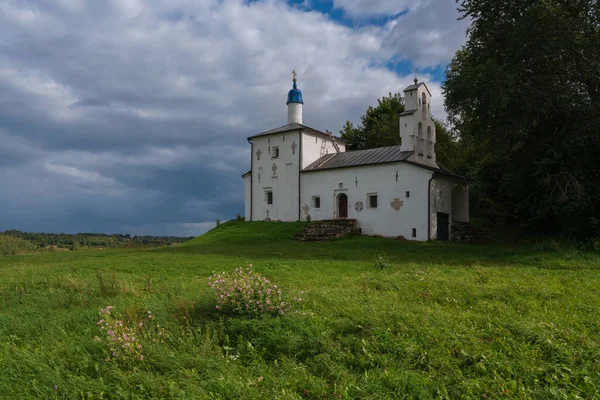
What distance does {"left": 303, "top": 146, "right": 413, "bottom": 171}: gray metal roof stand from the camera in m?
29.1

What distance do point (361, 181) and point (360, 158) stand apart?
2002 mm

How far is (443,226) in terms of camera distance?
2781cm

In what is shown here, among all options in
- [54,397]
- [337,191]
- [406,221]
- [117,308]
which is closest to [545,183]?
[406,221]

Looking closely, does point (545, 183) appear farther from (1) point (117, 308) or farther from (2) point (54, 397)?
(2) point (54, 397)

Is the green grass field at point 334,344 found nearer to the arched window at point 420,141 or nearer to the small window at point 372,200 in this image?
the small window at point 372,200

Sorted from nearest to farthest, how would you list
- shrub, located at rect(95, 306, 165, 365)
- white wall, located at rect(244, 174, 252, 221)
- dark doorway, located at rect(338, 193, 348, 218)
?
shrub, located at rect(95, 306, 165, 365) < dark doorway, located at rect(338, 193, 348, 218) < white wall, located at rect(244, 174, 252, 221)

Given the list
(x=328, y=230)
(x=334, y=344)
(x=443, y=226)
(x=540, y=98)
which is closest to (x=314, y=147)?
(x=328, y=230)

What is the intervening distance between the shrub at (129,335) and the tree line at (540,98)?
16889 millimetres

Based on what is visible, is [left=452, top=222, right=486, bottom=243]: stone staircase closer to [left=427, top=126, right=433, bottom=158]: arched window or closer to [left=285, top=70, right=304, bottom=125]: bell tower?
[left=427, top=126, right=433, bottom=158]: arched window

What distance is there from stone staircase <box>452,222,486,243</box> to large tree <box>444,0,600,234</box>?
479 centimetres

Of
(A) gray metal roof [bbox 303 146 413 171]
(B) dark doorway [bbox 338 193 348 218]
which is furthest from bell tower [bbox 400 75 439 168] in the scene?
(B) dark doorway [bbox 338 193 348 218]

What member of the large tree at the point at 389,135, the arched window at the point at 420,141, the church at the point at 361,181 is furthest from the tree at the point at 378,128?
the arched window at the point at 420,141

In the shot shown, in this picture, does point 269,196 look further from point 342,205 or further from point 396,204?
point 396,204

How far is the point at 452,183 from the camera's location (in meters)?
28.7
